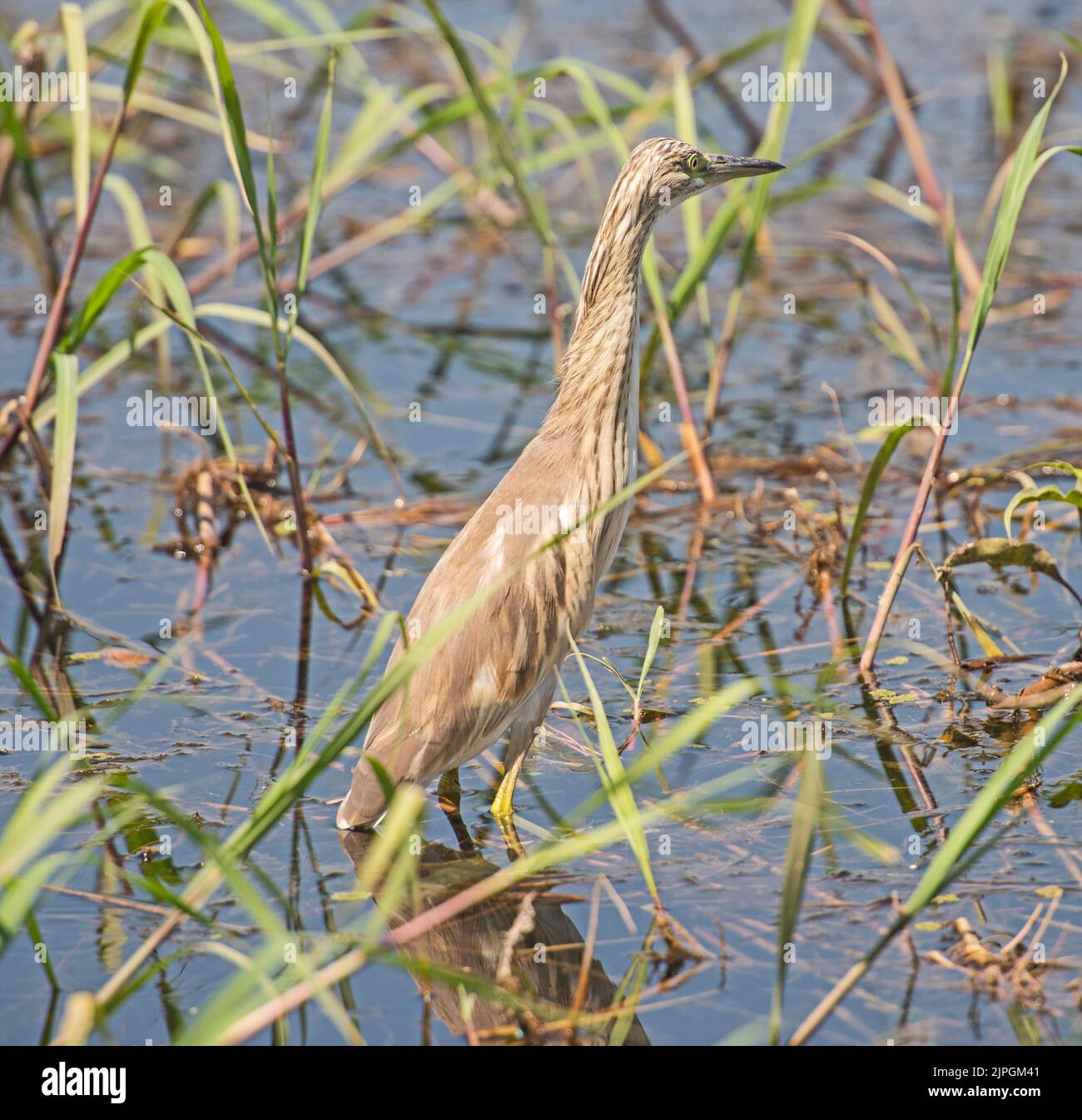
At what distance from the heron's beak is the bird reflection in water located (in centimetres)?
184

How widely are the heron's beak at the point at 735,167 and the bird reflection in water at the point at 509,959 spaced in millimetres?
1842

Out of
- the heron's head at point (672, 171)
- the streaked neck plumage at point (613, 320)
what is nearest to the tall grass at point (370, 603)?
the streaked neck plumage at point (613, 320)

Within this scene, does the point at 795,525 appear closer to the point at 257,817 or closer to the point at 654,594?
the point at 654,594

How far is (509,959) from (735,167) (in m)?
2.18

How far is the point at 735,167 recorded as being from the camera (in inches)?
165

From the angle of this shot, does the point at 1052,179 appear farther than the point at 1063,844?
Yes

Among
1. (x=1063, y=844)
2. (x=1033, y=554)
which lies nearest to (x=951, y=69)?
(x=1033, y=554)

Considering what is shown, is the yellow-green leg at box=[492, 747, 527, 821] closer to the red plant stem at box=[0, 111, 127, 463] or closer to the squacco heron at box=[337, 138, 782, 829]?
the squacco heron at box=[337, 138, 782, 829]

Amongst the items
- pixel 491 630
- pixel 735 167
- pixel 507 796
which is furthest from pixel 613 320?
pixel 507 796

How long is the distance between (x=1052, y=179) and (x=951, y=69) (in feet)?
4.98

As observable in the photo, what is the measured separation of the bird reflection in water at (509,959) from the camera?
9.81 feet

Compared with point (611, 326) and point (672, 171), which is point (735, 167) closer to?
point (672, 171)

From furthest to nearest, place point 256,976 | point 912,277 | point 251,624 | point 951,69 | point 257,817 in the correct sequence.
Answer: point 951,69, point 912,277, point 251,624, point 257,817, point 256,976

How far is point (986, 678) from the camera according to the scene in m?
4.25
